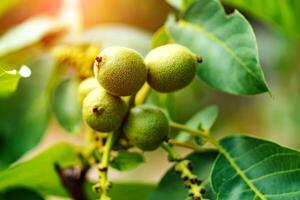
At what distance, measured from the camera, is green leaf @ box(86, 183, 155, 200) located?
1.05 metres

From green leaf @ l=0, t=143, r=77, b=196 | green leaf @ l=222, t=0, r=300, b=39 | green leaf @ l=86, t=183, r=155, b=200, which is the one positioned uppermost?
green leaf @ l=222, t=0, r=300, b=39

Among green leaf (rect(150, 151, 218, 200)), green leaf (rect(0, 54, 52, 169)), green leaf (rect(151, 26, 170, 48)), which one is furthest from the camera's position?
green leaf (rect(0, 54, 52, 169))

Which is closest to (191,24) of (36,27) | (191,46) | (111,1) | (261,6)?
(191,46)

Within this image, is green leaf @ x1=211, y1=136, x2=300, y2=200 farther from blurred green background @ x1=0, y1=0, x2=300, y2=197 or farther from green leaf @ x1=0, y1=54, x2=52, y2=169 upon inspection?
green leaf @ x1=0, y1=54, x2=52, y2=169

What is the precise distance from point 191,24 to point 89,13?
0.86 metres

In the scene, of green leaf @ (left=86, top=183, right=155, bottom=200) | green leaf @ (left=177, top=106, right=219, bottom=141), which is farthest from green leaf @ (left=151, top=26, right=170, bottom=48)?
green leaf @ (left=86, top=183, right=155, bottom=200)

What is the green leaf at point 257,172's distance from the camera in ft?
2.38

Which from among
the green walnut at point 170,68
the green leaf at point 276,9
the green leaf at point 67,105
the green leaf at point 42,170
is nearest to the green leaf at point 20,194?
the green leaf at point 42,170

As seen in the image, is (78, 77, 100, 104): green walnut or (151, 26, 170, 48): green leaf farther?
(151, 26, 170, 48): green leaf

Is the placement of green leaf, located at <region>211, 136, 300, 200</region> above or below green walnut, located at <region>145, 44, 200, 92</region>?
below

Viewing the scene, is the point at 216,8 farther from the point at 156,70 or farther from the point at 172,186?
the point at 172,186

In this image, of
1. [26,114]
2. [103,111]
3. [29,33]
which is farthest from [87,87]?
[29,33]

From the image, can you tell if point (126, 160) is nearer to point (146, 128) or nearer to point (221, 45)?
point (146, 128)

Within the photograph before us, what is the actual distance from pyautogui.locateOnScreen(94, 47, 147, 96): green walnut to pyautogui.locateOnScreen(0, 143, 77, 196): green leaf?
0.30m
